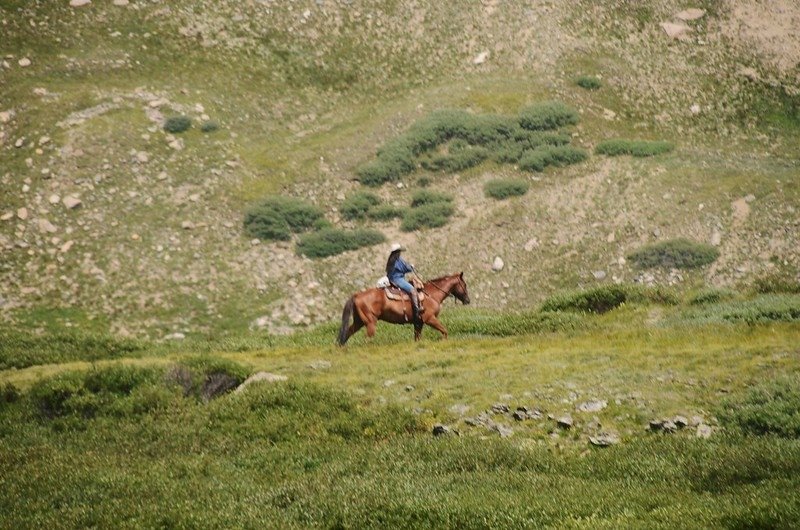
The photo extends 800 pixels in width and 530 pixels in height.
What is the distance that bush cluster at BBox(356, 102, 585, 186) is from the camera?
5516 cm

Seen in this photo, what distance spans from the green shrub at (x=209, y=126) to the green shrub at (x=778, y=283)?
33102 mm

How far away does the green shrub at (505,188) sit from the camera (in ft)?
173

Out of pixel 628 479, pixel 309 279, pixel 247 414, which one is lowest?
pixel 309 279

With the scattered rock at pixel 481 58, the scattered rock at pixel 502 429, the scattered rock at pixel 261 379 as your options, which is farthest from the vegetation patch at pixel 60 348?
the scattered rock at pixel 481 58

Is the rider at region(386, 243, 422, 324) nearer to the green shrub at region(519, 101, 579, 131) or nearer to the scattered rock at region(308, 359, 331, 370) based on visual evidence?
the scattered rock at region(308, 359, 331, 370)

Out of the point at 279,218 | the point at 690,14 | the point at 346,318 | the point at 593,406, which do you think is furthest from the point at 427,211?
the point at 593,406

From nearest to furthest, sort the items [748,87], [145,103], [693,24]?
1. [145,103]
2. [748,87]
3. [693,24]

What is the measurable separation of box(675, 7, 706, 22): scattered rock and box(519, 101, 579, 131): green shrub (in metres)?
15.0

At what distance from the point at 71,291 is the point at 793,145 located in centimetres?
4448

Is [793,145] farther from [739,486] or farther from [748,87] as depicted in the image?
[739,486]

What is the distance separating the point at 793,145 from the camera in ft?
191

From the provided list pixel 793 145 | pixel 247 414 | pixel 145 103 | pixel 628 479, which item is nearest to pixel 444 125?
pixel 145 103

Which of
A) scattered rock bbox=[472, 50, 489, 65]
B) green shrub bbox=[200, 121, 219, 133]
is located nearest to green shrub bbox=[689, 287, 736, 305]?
scattered rock bbox=[472, 50, 489, 65]

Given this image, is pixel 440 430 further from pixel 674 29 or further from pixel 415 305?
pixel 674 29
